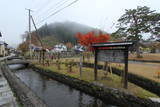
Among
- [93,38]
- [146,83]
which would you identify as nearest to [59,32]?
[93,38]

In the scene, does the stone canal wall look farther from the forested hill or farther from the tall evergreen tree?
the forested hill

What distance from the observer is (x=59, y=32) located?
95.9m

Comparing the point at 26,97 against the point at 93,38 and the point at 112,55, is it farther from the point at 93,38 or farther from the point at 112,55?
the point at 93,38

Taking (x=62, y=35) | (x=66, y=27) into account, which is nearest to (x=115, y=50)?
(x=62, y=35)

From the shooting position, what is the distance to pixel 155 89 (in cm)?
777

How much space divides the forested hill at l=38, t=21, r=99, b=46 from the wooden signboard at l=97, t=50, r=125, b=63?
69.7 metres

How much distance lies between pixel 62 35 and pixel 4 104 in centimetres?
8909

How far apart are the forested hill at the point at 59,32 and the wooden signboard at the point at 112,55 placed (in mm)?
69719

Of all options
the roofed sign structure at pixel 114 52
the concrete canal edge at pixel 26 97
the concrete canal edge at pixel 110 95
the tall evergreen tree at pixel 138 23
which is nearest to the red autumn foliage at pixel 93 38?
the tall evergreen tree at pixel 138 23

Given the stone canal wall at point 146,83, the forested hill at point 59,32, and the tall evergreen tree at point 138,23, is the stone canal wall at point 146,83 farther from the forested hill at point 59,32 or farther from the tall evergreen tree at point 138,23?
the forested hill at point 59,32

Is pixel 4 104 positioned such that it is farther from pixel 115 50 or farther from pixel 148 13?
pixel 148 13

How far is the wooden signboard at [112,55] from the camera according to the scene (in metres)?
7.35

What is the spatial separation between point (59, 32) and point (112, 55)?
9105 cm

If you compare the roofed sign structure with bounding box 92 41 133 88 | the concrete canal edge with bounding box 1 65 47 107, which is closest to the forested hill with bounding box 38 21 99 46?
the roofed sign structure with bounding box 92 41 133 88
